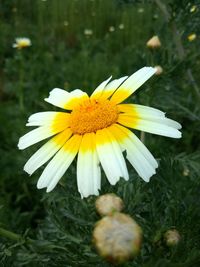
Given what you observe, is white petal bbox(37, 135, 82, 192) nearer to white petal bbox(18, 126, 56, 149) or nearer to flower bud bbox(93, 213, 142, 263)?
white petal bbox(18, 126, 56, 149)

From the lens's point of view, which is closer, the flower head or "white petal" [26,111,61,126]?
the flower head

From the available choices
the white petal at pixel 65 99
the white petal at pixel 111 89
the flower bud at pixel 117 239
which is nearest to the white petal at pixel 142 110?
the white petal at pixel 111 89

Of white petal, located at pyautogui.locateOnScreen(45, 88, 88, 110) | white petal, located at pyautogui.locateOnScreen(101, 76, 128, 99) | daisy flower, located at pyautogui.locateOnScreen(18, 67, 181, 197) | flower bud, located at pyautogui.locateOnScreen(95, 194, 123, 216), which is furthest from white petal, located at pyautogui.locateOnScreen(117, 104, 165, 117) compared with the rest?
flower bud, located at pyautogui.locateOnScreen(95, 194, 123, 216)

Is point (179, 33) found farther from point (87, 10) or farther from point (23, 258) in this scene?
point (87, 10)

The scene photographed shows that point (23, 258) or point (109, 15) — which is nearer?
point (23, 258)

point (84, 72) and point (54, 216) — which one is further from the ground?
point (84, 72)

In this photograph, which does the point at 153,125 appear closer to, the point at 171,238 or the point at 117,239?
the point at 171,238

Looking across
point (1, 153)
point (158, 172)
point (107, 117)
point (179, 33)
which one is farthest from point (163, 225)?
point (1, 153)

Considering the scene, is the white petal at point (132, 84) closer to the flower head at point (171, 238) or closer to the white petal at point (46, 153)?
the white petal at point (46, 153)
